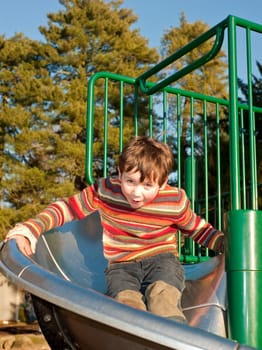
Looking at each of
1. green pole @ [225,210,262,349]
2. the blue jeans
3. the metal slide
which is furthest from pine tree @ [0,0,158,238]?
green pole @ [225,210,262,349]

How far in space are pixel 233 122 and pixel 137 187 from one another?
328 mm

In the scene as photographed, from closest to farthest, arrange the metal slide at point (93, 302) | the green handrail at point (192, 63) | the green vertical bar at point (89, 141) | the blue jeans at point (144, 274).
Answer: the metal slide at point (93, 302) < the blue jeans at point (144, 274) < the green handrail at point (192, 63) < the green vertical bar at point (89, 141)

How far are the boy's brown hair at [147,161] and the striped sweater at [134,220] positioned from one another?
137 mm

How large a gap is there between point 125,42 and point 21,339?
8792 mm

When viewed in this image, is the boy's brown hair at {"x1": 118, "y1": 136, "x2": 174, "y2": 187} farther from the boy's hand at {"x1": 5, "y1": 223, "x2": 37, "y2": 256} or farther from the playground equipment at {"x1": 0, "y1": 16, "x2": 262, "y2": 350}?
the boy's hand at {"x1": 5, "y1": 223, "x2": 37, "y2": 256}

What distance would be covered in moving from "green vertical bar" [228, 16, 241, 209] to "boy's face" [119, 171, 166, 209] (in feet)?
0.79

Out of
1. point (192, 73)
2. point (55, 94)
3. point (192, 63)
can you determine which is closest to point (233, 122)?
point (192, 63)

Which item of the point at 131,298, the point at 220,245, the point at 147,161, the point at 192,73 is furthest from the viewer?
the point at 192,73

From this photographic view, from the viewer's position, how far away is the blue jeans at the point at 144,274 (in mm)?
1513

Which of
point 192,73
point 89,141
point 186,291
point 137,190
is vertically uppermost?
point 192,73

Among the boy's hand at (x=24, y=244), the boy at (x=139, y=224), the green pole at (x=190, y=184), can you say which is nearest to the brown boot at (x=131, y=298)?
the boy at (x=139, y=224)

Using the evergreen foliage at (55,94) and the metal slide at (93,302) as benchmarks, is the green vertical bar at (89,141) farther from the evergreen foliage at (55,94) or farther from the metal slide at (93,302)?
the evergreen foliage at (55,94)

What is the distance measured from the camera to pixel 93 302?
3.53ft

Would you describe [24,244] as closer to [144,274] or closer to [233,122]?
[144,274]
